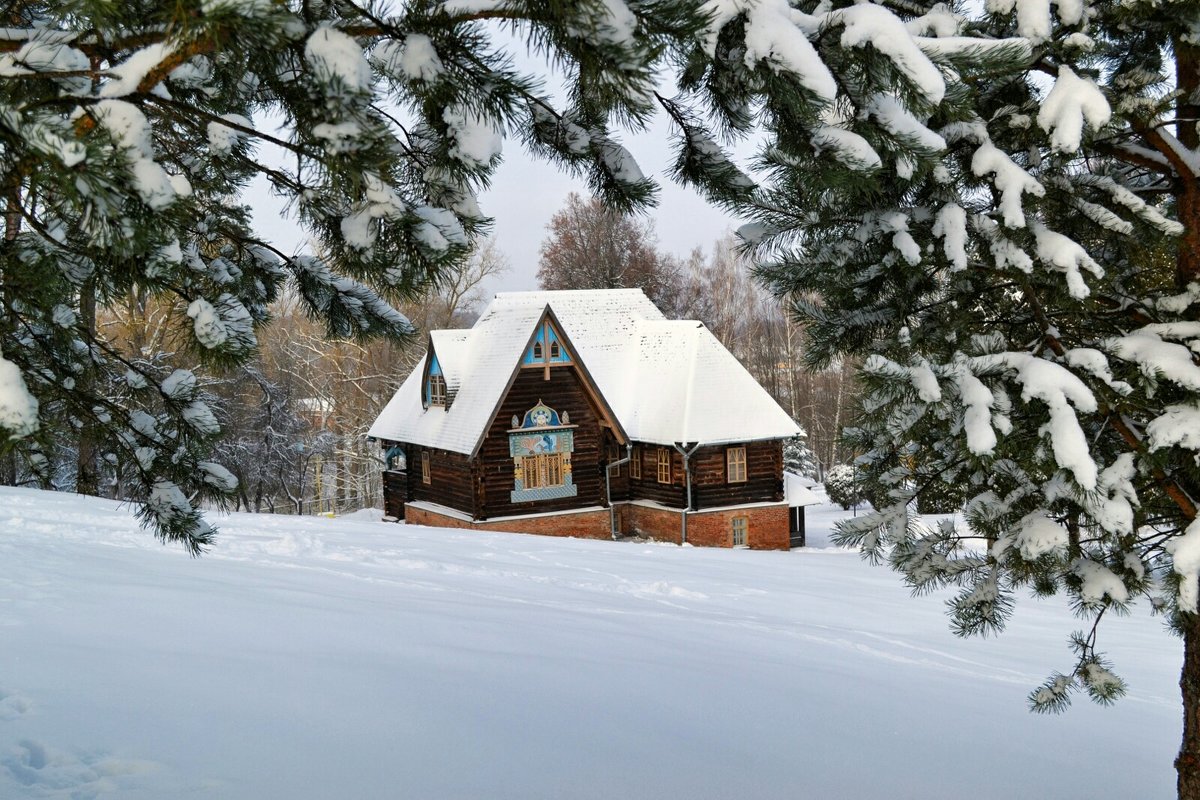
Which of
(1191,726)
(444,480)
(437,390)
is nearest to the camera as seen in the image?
(1191,726)

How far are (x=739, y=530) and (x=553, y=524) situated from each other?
14.1 feet

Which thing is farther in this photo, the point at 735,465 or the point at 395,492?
the point at 395,492

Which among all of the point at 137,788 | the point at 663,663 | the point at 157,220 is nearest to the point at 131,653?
the point at 137,788

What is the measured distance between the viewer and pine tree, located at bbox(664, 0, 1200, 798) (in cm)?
280

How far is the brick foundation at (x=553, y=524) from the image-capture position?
757 inches

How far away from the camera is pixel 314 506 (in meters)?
38.3

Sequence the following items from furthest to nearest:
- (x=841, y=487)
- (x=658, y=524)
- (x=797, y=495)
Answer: (x=841, y=487), (x=797, y=495), (x=658, y=524)

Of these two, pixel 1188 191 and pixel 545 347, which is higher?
pixel 545 347

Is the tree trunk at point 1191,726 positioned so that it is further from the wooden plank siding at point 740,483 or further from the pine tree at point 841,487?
the pine tree at point 841,487

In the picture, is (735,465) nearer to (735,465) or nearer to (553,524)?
(735,465)

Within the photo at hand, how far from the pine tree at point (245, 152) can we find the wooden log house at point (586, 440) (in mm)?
14878

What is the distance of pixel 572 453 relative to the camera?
20.1 m

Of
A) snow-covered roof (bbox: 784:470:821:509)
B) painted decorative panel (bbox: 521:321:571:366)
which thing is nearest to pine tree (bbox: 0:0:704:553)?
painted decorative panel (bbox: 521:321:571:366)

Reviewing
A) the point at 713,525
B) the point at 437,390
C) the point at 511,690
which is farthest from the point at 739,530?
the point at 511,690
